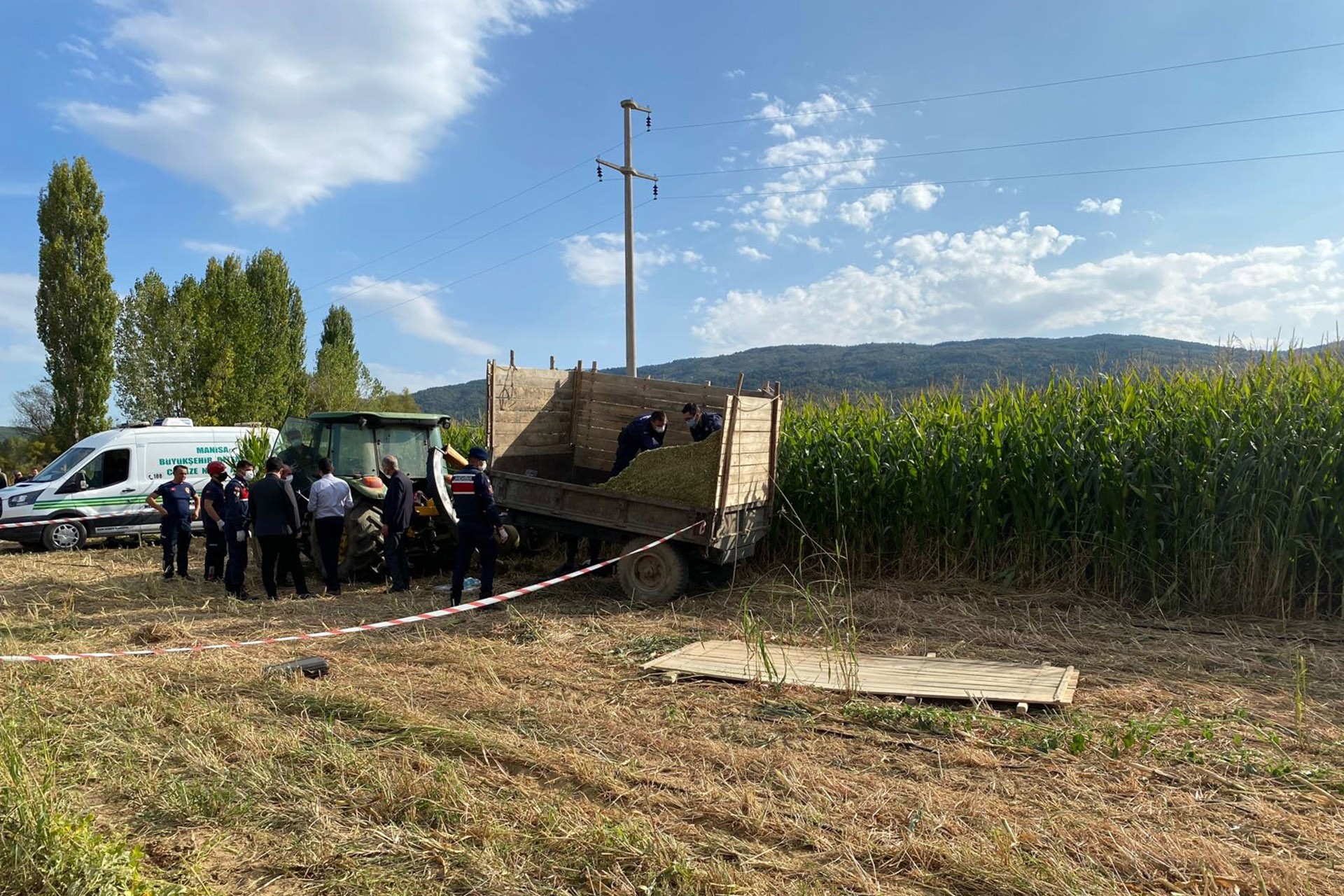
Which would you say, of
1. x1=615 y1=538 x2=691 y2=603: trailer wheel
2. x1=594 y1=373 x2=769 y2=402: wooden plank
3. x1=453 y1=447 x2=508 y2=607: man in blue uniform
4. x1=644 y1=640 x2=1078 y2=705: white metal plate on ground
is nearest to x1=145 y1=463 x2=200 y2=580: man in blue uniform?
x1=453 y1=447 x2=508 y2=607: man in blue uniform

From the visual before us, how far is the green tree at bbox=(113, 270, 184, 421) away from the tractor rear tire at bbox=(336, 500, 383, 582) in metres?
→ 26.1

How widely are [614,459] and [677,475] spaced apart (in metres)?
2.21

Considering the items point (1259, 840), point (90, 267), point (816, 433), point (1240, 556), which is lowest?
point (1259, 840)

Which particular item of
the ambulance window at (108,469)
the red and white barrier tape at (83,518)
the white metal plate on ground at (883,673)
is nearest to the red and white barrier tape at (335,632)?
the white metal plate on ground at (883,673)

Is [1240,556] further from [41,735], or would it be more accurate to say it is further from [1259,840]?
[41,735]

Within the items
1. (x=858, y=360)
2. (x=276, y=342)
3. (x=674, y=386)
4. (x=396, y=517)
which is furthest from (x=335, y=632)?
(x=858, y=360)

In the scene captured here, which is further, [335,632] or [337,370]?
[337,370]

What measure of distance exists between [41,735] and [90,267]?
3043 centimetres

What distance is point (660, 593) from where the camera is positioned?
825 cm

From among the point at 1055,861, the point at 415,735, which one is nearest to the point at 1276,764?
the point at 1055,861

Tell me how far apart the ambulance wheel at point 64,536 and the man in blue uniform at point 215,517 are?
5.15 meters

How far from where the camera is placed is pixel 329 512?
9.04 meters

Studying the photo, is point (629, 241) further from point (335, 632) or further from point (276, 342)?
point (276, 342)

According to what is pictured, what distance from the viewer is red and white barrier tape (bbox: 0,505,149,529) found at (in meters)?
13.6
